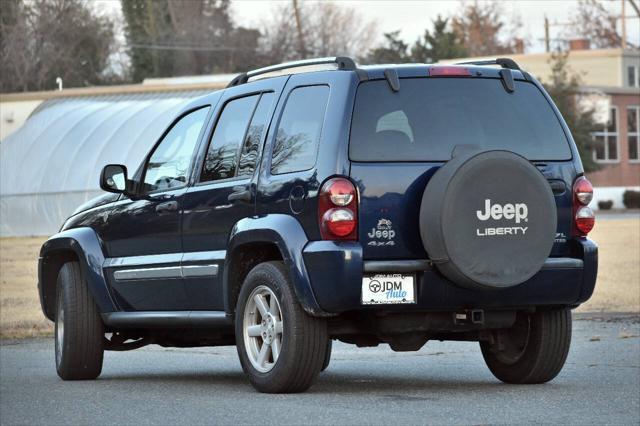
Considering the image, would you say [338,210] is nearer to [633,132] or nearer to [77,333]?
[77,333]

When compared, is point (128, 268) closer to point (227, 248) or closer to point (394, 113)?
point (227, 248)

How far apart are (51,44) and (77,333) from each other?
66.8 metres

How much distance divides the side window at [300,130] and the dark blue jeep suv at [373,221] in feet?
0.04

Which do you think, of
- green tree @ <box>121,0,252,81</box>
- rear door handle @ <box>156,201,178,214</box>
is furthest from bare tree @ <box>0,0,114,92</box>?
rear door handle @ <box>156,201,178,214</box>

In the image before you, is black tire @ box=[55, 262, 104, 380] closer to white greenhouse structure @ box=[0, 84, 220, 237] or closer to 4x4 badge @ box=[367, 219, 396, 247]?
4x4 badge @ box=[367, 219, 396, 247]

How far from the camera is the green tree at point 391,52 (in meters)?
85.6

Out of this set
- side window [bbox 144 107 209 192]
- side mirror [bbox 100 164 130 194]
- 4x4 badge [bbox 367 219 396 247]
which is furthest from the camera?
side mirror [bbox 100 164 130 194]

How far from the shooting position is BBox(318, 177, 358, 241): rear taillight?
845cm

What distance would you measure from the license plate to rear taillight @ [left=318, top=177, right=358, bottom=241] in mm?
272

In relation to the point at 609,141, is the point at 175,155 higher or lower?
higher

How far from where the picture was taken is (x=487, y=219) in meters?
8.49

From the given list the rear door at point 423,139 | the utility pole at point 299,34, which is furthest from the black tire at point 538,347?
the utility pole at point 299,34

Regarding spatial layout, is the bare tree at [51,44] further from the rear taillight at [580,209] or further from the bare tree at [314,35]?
the rear taillight at [580,209]

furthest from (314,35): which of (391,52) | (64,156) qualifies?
(64,156)
